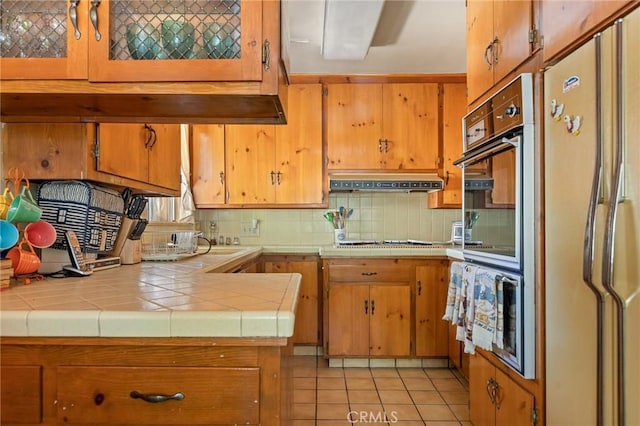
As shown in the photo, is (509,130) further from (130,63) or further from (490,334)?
(130,63)

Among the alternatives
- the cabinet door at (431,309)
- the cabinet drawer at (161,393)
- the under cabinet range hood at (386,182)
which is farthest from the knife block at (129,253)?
the cabinet door at (431,309)

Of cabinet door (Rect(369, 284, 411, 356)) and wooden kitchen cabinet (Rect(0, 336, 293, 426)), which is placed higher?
wooden kitchen cabinet (Rect(0, 336, 293, 426))

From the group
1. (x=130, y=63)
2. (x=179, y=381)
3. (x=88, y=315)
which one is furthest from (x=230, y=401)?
(x=130, y=63)

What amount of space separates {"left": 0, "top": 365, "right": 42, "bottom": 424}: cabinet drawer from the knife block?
3.02 ft

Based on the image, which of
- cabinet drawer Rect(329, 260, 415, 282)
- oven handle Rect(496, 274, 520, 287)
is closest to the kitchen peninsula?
oven handle Rect(496, 274, 520, 287)

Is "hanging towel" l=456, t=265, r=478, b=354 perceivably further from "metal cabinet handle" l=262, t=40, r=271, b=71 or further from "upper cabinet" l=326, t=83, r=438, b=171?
"upper cabinet" l=326, t=83, r=438, b=171

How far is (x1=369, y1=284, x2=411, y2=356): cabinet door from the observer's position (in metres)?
2.85

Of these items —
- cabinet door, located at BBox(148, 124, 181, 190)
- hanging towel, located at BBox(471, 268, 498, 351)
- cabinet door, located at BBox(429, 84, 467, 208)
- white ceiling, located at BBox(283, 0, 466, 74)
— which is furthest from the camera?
cabinet door, located at BBox(429, 84, 467, 208)

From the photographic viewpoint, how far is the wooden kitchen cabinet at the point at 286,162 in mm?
3273

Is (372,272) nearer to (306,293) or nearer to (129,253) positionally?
(306,293)

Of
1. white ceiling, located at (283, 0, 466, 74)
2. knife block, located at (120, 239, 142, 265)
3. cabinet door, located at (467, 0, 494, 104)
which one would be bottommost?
knife block, located at (120, 239, 142, 265)

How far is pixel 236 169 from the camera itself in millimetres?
3312

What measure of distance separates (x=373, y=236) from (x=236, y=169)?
54.1 inches

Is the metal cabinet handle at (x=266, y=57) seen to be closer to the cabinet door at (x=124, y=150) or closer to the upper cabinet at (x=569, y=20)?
the cabinet door at (x=124, y=150)
